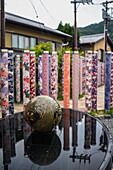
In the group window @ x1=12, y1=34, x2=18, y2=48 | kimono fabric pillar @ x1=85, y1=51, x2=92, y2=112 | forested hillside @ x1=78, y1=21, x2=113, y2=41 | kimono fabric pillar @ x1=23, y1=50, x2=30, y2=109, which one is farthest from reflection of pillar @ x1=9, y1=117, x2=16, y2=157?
forested hillside @ x1=78, y1=21, x2=113, y2=41

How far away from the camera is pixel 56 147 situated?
454 centimetres

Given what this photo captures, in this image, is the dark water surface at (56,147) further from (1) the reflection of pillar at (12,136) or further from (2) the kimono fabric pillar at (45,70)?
(2) the kimono fabric pillar at (45,70)

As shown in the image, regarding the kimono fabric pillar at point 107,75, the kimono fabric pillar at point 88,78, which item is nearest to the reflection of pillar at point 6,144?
the kimono fabric pillar at point 88,78

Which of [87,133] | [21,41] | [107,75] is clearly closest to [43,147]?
[87,133]

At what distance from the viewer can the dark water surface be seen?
383cm

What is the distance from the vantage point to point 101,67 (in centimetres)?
2092

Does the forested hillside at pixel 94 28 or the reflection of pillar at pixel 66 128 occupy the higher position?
the forested hillside at pixel 94 28

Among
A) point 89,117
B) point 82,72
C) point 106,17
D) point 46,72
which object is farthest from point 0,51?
point 106,17

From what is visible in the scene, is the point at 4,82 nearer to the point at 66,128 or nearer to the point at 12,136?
the point at 12,136

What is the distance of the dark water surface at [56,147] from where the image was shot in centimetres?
383

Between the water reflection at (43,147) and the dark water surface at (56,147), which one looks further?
the water reflection at (43,147)

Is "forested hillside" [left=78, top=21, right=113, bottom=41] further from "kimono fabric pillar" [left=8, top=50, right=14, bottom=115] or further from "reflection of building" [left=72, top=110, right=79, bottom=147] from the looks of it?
"reflection of building" [left=72, top=110, right=79, bottom=147]

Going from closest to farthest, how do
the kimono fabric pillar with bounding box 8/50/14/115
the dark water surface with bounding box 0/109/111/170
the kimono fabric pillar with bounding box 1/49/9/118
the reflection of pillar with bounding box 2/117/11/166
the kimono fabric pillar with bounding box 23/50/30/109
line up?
the dark water surface with bounding box 0/109/111/170 < the reflection of pillar with bounding box 2/117/11/166 < the kimono fabric pillar with bounding box 1/49/9/118 < the kimono fabric pillar with bounding box 8/50/14/115 < the kimono fabric pillar with bounding box 23/50/30/109

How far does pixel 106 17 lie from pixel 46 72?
12648mm
